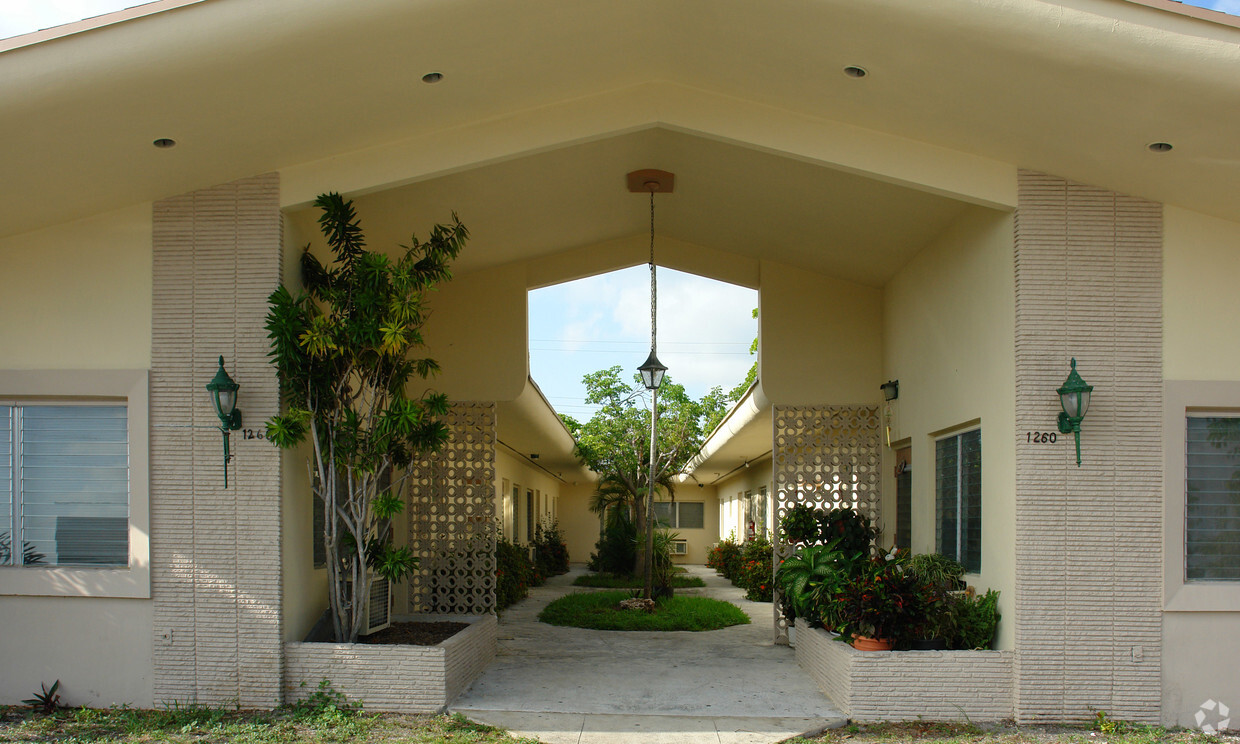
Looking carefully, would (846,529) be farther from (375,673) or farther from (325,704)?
(325,704)

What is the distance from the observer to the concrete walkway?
23.3 feet

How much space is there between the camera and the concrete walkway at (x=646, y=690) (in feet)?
23.3

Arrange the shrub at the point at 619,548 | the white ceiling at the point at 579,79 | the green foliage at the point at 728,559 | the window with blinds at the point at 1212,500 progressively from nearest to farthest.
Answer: the white ceiling at the point at 579,79 < the window with blinds at the point at 1212,500 < the green foliage at the point at 728,559 < the shrub at the point at 619,548

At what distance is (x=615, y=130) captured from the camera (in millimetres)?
7773

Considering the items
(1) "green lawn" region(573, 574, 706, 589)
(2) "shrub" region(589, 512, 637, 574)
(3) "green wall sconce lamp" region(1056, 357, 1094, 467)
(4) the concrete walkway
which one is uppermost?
(3) "green wall sconce lamp" region(1056, 357, 1094, 467)

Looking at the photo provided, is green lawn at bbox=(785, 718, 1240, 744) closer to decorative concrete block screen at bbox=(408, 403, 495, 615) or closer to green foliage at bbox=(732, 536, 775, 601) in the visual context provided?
decorative concrete block screen at bbox=(408, 403, 495, 615)

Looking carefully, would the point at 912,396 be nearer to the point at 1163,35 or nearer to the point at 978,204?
the point at 978,204

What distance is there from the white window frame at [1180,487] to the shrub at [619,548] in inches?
535

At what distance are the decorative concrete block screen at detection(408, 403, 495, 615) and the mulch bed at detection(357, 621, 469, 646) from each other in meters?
1.76

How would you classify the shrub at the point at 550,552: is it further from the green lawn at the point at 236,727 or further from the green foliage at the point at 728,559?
the green lawn at the point at 236,727

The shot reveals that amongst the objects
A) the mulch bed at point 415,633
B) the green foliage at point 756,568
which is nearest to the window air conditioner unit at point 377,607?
the mulch bed at point 415,633

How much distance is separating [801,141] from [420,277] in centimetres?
317

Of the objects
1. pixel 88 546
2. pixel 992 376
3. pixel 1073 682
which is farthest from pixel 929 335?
pixel 88 546

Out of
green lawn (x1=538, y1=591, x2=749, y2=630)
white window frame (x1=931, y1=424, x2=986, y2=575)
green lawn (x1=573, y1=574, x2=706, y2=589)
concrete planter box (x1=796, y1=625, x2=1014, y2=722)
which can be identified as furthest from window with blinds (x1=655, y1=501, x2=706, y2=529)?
concrete planter box (x1=796, y1=625, x2=1014, y2=722)
